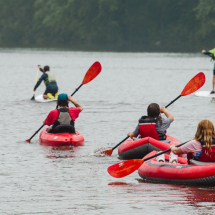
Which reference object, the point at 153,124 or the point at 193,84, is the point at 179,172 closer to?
the point at 153,124

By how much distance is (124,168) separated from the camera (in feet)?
31.1

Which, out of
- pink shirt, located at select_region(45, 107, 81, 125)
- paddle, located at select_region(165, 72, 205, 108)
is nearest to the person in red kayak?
pink shirt, located at select_region(45, 107, 81, 125)

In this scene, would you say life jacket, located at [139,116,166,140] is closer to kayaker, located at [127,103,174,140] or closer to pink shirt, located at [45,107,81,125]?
kayaker, located at [127,103,174,140]

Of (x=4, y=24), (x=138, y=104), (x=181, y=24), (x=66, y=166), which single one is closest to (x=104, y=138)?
(x=66, y=166)

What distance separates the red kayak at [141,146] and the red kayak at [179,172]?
0.82 m

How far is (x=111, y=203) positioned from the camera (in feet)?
25.9

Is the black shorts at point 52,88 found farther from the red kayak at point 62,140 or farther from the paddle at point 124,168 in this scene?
the paddle at point 124,168

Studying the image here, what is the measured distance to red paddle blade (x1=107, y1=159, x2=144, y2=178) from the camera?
9414 millimetres

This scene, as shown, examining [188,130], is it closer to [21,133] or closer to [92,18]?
[21,133]

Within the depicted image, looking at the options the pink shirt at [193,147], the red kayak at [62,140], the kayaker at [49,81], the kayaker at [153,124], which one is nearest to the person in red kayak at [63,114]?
the red kayak at [62,140]

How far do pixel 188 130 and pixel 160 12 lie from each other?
68745mm

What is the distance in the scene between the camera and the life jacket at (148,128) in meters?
10.4

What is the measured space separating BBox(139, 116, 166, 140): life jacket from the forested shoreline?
62291 mm

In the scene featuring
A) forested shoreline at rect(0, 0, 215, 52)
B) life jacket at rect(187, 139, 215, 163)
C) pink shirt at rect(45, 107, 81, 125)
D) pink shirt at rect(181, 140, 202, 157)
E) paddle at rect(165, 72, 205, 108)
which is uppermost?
forested shoreline at rect(0, 0, 215, 52)
